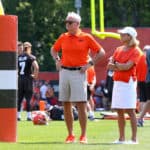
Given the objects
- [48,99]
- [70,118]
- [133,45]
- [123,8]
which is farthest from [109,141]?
[123,8]

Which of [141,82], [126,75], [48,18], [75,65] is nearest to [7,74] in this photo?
[75,65]

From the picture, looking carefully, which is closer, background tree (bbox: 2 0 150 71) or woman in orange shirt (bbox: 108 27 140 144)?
woman in orange shirt (bbox: 108 27 140 144)

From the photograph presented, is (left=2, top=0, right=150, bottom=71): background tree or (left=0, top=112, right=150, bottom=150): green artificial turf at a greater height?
(left=2, top=0, right=150, bottom=71): background tree

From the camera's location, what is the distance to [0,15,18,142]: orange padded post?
11.7m

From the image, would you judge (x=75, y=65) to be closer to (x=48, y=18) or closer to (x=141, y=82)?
(x=141, y=82)

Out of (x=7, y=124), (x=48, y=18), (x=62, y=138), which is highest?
(x=48, y=18)

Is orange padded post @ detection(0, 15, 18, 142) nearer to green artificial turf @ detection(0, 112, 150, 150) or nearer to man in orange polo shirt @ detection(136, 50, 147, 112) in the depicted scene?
green artificial turf @ detection(0, 112, 150, 150)

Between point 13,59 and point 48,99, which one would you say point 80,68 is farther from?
point 48,99

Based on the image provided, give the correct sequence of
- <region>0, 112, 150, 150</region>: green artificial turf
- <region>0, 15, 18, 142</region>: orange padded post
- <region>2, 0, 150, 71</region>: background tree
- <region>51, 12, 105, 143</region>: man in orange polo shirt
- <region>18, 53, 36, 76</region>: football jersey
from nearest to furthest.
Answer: <region>0, 112, 150, 150</region>: green artificial turf, <region>0, 15, 18, 142</region>: orange padded post, <region>51, 12, 105, 143</region>: man in orange polo shirt, <region>18, 53, 36, 76</region>: football jersey, <region>2, 0, 150, 71</region>: background tree

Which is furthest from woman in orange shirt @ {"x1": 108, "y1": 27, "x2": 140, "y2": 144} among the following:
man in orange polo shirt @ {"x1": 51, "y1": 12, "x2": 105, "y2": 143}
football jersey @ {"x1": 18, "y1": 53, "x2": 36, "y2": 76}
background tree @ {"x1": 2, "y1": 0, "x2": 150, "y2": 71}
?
background tree @ {"x1": 2, "y1": 0, "x2": 150, "y2": 71}

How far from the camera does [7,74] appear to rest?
463 inches

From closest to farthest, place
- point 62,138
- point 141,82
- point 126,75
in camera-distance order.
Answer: point 126,75, point 62,138, point 141,82

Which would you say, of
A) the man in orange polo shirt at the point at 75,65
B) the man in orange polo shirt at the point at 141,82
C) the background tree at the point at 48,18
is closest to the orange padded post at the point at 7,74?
the man in orange polo shirt at the point at 75,65

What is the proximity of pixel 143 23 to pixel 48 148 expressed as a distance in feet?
141
